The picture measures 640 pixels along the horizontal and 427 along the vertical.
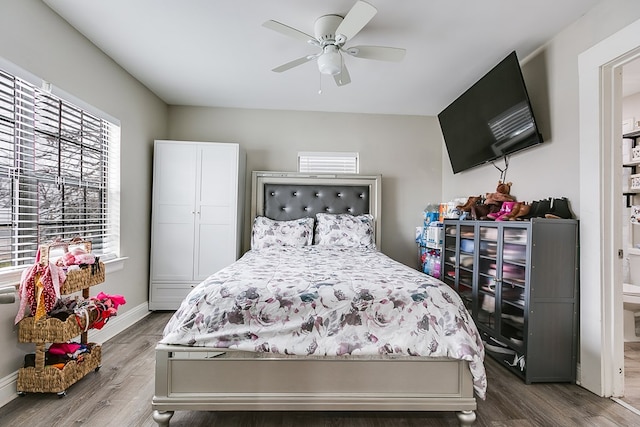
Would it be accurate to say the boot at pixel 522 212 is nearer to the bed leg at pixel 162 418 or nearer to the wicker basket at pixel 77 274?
the bed leg at pixel 162 418

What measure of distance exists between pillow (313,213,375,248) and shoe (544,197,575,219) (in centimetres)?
173

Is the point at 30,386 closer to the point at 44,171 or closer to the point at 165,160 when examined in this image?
the point at 44,171

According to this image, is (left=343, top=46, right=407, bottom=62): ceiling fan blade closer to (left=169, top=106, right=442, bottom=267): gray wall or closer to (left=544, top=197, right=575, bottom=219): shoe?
(left=544, top=197, right=575, bottom=219): shoe

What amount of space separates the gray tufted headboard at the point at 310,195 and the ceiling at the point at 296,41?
0.92 meters

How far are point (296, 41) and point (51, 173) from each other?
205 cm

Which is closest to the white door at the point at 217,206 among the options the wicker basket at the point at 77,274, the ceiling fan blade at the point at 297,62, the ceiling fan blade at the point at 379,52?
the wicker basket at the point at 77,274

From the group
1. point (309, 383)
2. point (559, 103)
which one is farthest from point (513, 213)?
point (309, 383)

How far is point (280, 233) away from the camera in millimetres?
3713

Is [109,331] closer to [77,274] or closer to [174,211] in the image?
[77,274]

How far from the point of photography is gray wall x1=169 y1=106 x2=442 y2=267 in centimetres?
421

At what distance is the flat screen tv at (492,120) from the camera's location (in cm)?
256

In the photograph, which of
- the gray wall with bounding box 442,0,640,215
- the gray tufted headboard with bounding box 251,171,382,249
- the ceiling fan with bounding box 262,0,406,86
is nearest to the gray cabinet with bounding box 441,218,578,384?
the gray wall with bounding box 442,0,640,215

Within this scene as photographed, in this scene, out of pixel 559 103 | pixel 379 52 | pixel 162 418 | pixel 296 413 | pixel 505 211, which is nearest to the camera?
pixel 162 418

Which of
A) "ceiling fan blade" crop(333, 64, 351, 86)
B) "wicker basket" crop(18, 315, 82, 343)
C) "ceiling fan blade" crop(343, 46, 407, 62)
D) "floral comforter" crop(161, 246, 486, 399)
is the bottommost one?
"wicker basket" crop(18, 315, 82, 343)
